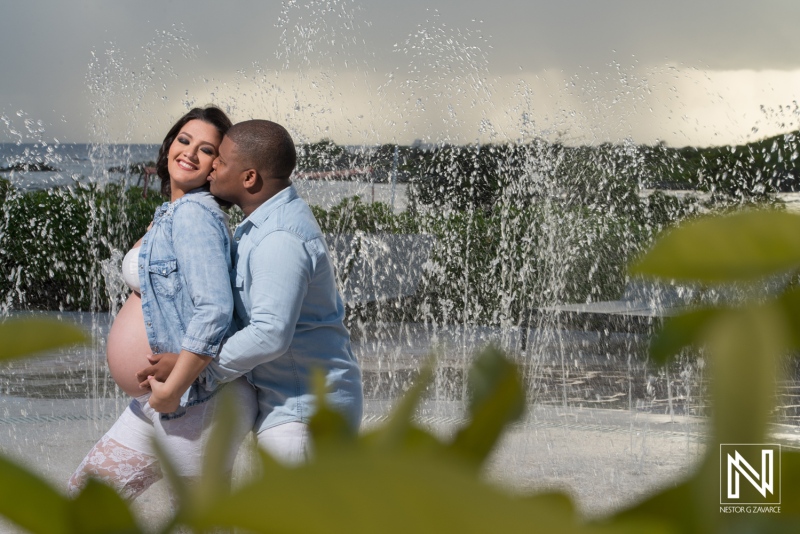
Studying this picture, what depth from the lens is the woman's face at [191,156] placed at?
3.11 metres

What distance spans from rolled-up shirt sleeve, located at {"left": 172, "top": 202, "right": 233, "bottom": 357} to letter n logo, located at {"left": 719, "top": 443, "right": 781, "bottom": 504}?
252 cm

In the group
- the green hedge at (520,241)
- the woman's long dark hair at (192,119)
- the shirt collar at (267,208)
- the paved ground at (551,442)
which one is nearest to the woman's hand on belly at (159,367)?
the shirt collar at (267,208)

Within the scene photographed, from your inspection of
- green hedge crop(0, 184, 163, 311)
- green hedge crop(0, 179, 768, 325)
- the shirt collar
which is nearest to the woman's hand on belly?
the shirt collar

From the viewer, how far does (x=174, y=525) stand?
0.28 metres

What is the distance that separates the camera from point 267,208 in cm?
288

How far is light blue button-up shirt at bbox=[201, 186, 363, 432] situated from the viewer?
2.71 metres

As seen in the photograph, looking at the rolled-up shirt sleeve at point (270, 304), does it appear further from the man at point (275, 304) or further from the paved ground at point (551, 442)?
the paved ground at point (551, 442)

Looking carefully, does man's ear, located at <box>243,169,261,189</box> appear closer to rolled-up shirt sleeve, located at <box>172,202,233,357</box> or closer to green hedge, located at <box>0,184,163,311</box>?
rolled-up shirt sleeve, located at <box>172,202,233,357</box>

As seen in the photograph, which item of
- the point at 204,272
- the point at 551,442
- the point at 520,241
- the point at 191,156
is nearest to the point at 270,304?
the point at 204,272

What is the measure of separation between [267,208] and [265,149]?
8.6 inches

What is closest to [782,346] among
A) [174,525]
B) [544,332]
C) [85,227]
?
[174,525]

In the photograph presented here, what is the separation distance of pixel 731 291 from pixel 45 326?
265 millimetres

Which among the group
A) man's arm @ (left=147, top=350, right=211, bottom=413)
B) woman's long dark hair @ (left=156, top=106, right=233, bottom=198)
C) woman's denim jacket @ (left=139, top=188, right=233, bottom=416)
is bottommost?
man's arm @ (left=147, top=350, right=211, bottom=413)

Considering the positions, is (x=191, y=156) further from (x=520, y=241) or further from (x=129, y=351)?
(x=520, y=241)
